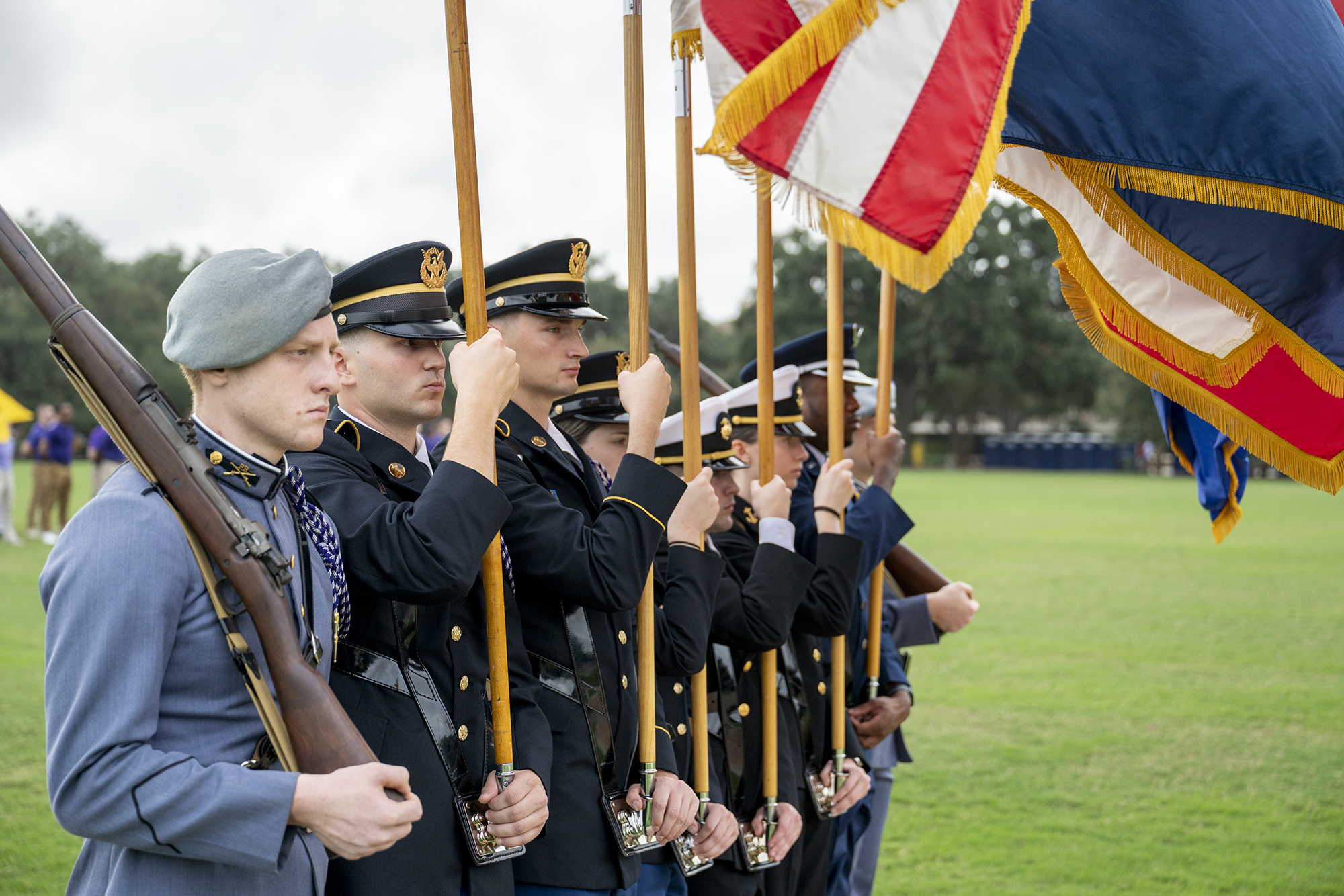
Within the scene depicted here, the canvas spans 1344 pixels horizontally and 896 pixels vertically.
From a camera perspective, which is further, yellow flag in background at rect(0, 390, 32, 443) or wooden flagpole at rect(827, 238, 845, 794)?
yellow flag in background at rect(0, 390, 32, 443)

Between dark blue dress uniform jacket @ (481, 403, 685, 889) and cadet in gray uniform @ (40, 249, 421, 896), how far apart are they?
709mm

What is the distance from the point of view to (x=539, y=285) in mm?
3297

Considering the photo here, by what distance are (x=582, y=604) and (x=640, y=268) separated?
90 centimetres

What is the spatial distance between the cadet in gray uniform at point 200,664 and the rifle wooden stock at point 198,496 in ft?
0.18

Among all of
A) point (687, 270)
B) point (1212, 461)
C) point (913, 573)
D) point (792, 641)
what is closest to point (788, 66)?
point (687, 270)

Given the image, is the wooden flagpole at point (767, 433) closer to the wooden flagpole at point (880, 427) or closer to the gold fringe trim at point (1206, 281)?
the wooden flagpole at point (880, 427)

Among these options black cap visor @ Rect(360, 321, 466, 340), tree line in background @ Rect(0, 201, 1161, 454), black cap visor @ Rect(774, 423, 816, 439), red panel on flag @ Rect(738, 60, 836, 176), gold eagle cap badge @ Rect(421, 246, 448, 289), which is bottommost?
tree line in background @ Rect(0, 201, 1161, 454)

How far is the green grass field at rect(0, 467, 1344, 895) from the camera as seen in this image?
5.93 meters

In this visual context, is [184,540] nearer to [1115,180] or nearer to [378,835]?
[378,835]

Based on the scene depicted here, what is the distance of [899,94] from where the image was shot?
2.47 meters

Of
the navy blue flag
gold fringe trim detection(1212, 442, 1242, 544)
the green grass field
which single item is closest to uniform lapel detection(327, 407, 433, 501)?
the navy blue flag

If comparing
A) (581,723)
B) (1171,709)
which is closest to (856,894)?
(581,723)

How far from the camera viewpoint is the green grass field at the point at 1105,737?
234 inches

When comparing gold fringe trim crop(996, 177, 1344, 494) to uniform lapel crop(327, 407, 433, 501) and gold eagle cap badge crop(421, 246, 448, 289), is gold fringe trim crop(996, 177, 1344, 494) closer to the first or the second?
gold eagle cap badge crop(421, 246, 448, 289)
